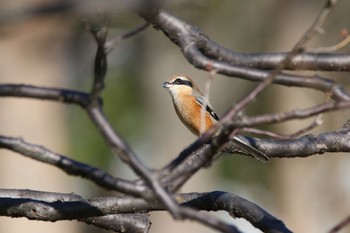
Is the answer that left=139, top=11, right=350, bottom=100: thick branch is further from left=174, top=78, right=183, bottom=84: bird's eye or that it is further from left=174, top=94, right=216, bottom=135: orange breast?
left=174, top=78, right=183, bottom=84: bird's eye

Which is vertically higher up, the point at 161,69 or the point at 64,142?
the point at 161,69

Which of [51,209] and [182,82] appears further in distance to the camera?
[182,82]

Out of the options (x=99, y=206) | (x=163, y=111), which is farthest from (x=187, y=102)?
(x=163, y=111)

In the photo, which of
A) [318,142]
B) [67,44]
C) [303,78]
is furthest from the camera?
[67,44]

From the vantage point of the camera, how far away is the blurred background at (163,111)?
37.9 feet

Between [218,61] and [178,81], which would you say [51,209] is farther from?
[178,81]

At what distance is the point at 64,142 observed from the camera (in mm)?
12250

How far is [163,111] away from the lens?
604 inches

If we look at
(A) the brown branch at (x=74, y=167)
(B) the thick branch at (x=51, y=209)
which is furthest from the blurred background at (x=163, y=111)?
(A) the brown branch at (x=74, y=167)

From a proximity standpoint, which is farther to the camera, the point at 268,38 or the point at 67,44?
the point at 268,38

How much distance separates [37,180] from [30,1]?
2492 millimetres

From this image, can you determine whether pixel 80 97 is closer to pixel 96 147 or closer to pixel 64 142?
pixel 64 142

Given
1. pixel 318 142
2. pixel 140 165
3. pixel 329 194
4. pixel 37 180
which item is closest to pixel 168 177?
pixel 140 165

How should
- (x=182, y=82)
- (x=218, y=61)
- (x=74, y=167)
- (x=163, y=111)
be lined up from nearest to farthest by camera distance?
(x=74, y=167)
(x=218, y=61)
(x=182, y=82)
(x=163, y=111)
